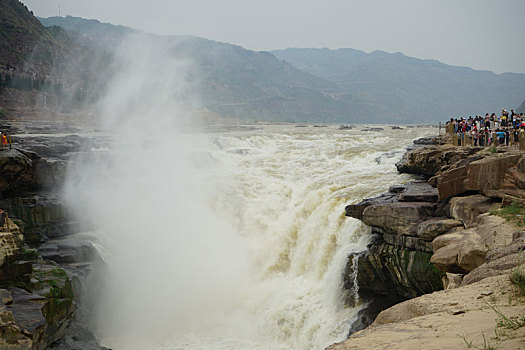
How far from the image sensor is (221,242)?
1678 centimetres

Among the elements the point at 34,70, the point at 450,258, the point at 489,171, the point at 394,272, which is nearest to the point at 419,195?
the point at 489,171

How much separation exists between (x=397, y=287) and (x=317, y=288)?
2.33 meters

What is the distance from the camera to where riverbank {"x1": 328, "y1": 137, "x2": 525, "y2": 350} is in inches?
178

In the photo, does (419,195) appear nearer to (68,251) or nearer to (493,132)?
(493,132)

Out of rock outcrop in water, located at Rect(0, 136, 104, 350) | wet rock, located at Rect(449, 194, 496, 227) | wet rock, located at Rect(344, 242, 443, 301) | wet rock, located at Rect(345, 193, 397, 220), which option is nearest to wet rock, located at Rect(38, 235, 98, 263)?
rock outcrop in water, located at Rect(0, 136, 104, 350)

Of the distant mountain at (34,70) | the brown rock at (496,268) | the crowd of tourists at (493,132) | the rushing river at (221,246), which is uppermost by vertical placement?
the distant mountain at (34,70)

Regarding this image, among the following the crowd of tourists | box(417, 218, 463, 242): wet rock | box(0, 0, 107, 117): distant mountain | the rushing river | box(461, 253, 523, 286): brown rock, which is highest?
box(0, 0, 107, 117): distant mountain

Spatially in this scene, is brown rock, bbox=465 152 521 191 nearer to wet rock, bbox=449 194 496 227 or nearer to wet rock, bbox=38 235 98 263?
wet rock, bbox=449 194 496 227

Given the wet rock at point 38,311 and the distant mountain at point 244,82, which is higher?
the distant mountain at point 244,82

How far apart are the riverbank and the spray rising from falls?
115 centimetres

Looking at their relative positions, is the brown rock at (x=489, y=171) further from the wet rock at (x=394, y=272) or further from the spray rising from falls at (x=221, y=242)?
the spray rising from falls at (x=221, y=242)

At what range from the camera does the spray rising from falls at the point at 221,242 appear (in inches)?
491

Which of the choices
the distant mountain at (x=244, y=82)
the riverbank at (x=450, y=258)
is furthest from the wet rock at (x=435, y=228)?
the distant mountain at (x=244, y=82)

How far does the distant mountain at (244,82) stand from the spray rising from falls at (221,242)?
70748mm
